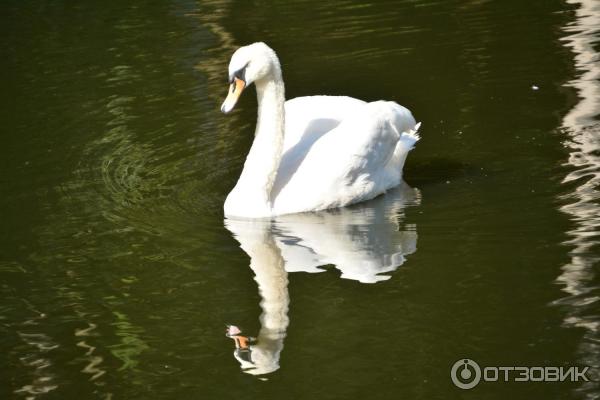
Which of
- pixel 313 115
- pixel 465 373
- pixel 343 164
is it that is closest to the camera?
pixel 465 373

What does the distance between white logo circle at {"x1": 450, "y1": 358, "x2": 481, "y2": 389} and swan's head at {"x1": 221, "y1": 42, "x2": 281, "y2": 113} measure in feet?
10.6

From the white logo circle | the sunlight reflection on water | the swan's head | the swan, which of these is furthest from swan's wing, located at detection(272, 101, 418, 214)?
the white logo circle

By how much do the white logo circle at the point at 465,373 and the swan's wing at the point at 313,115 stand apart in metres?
3.67

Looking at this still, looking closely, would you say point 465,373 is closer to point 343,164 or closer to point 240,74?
point 343,164

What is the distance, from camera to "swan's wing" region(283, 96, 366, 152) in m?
10.1

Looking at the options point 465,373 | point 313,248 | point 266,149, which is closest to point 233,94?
point 266,149

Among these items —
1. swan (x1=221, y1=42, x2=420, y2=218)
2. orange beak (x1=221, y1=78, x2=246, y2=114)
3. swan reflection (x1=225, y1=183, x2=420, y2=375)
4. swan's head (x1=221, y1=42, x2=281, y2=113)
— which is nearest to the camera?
swan reflection (x1=225, y1=183, x2=420, y2=375)

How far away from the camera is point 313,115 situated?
405 inches

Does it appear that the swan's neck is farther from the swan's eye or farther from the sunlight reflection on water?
the sunlight reflection on water

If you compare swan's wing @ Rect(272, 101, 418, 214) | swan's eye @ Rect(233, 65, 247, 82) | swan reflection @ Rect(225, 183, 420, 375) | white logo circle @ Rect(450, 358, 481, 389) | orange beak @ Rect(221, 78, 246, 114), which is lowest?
swan reflection @ Rect(225, 183, 420, 375)

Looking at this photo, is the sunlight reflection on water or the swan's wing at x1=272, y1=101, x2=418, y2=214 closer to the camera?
the sunlight reflection on water

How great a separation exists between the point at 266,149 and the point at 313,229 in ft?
2.86

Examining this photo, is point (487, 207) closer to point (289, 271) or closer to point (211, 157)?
point (289, 271)

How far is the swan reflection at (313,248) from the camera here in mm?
7379
